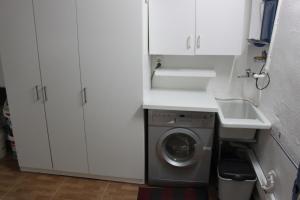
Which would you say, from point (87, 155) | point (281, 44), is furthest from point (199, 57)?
point (87, 155)

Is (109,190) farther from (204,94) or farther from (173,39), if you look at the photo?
(173,39)

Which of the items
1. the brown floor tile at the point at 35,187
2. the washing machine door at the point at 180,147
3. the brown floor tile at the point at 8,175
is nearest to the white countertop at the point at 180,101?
the washing machine door at the point at 180,147

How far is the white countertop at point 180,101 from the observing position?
2139mm

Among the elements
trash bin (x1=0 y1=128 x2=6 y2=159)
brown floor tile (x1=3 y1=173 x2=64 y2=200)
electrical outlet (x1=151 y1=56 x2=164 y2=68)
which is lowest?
brown floor tile (x1=3 y1=173 x2=64 y2=200)

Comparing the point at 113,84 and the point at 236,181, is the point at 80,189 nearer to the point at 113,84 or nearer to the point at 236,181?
the point at 113,84

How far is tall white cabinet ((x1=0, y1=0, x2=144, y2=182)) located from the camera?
2064 millimetres

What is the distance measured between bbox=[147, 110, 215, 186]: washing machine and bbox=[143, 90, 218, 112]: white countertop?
83 millimetres

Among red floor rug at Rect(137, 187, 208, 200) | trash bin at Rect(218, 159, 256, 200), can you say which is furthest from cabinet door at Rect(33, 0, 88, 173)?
trash bin at Rect(218, 159, 256, 200)

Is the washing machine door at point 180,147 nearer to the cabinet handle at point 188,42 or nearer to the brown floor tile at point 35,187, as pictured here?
the cabinet handle at point 188,42

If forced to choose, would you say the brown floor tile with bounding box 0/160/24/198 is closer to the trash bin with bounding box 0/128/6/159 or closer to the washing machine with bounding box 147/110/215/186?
the trash bin with bounding box 0/128/6/159

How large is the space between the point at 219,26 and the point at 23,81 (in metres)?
2.00

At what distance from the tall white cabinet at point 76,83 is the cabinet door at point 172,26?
1.25ft

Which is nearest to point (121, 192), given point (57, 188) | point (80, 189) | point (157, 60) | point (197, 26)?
point (80, 189)

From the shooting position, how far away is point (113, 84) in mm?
2191
